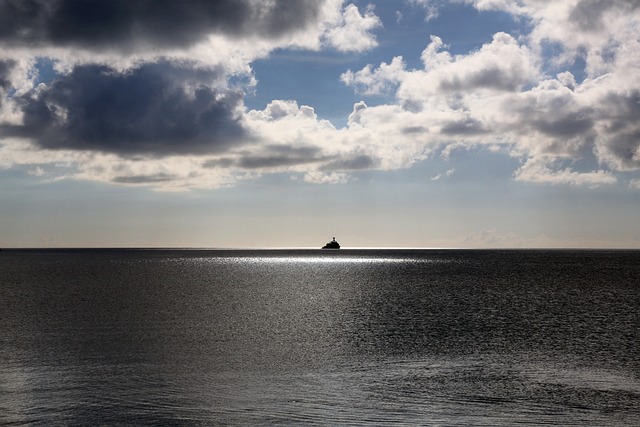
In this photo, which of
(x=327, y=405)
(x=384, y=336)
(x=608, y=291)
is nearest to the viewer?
(x=327, y=405)

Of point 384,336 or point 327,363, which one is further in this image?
point 384,336

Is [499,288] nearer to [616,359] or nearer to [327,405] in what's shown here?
[616,359]

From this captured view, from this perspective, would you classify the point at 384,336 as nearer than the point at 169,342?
No

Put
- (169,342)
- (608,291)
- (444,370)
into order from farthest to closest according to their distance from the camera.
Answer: (608,291) < (169,342) < (444,370)

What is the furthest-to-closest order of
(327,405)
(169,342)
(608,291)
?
1. (608,291)
2. (169,342)
3. (327,405)

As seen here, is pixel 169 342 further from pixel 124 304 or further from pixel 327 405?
pixel 124 304

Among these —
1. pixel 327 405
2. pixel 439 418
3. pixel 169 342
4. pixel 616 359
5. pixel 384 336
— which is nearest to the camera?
pixel 439 418

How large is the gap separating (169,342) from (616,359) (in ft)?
99.2

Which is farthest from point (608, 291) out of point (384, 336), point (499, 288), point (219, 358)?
point (219, 358)

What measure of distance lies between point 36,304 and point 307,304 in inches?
1310

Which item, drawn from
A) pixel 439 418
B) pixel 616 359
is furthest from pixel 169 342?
pixel 616 359

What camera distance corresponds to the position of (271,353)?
4041 centimetres

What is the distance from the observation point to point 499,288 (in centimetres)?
11044

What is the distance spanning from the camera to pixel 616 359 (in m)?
37.9
